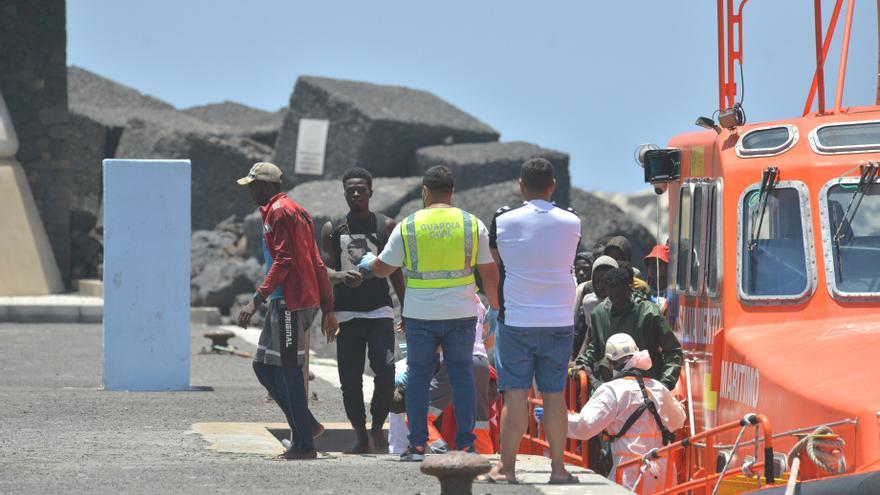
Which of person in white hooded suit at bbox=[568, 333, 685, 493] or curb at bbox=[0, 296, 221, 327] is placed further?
curb at bbox=[0, 296, 221, 327]

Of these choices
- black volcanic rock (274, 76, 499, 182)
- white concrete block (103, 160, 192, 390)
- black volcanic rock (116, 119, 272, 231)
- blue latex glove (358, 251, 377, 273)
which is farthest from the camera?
black volcanic rock (116, 119, 272, 231)

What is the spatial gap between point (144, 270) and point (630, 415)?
18.8ft

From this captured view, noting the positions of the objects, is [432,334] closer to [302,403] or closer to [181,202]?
[302,403]

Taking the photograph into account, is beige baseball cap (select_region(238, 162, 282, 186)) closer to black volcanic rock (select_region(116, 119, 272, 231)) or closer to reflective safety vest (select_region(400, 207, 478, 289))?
reflective safety vest (select_region(400, 207, 478, 289))

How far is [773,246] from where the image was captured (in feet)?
30.2

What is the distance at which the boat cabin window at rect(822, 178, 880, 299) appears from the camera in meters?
8.82

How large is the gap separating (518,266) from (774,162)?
2112 mm

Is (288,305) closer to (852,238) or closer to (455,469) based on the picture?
(455,469)

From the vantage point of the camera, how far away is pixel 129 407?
40.2 ft

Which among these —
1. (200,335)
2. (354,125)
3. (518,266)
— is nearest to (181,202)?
(518,266)

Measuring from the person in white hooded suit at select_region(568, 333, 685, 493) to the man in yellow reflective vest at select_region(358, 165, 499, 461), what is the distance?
809 mm

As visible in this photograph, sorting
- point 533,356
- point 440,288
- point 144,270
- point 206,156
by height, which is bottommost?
point 533,356

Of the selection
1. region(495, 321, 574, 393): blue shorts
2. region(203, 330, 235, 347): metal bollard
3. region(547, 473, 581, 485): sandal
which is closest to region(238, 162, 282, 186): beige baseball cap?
region(495, 321, 574, 393): blue shorts

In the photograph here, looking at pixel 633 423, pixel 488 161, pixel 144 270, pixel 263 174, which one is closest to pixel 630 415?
pixel 633 423
